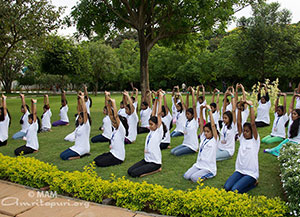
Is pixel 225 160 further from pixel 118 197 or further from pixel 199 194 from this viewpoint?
pixel 118 197

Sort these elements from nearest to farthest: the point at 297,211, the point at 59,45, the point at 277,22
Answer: the point at 297,211 → the point at 277,22 → the point at 59,45

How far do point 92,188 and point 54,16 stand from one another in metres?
12.2

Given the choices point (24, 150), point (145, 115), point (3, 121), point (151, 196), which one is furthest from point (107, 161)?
point (3, 121)

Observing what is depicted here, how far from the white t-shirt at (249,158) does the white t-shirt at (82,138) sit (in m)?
4.63

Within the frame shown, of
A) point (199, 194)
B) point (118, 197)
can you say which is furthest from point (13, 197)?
point (199, 194)

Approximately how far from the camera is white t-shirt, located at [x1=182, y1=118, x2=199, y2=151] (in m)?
8.09

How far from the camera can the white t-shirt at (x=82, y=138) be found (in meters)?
8.09

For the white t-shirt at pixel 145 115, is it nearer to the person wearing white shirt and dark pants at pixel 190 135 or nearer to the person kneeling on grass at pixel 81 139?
the person wearing white shirt and dark pants at pixel 190 135

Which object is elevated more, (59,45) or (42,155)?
(59,45)

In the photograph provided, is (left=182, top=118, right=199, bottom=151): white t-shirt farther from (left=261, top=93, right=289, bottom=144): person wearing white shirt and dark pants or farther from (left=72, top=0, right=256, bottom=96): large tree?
(left=72, top=0, right=256, bottom=96): large tree

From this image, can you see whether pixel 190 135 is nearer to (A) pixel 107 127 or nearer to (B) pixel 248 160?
(B) pixel 248 160

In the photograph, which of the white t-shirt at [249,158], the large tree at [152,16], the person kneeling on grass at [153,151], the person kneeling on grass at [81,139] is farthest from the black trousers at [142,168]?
the large tree at [152,16]

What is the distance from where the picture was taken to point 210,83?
150 ft

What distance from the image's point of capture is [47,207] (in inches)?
198
